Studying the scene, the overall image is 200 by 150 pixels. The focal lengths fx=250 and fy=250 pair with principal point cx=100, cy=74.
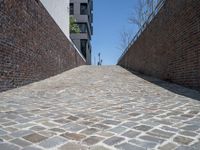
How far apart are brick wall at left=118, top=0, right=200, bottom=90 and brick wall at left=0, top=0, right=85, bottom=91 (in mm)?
4820

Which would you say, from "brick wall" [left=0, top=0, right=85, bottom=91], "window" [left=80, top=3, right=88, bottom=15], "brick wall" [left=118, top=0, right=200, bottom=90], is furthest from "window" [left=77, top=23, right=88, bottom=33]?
"brick wall" [left=0, top=0, right=85, bottom=91]

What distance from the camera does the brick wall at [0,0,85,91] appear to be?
21.9 feet

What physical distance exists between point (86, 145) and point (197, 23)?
5.53 m

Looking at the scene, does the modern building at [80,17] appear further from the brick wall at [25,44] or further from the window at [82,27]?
the brick wall at [25,44]

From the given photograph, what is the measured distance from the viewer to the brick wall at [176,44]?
23.4 ft

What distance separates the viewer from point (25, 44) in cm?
816

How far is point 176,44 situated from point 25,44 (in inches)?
201

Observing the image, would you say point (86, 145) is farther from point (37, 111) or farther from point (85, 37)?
point (85, 37)

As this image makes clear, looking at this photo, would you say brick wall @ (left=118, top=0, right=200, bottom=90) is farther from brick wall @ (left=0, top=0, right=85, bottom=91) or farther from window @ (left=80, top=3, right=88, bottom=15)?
window @ (left=80, top=3, right=88, bottom=15)

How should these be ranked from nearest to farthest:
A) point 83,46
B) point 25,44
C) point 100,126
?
point 100,126, point 25,44, point 83,46

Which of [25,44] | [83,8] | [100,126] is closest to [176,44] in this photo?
[25,44]

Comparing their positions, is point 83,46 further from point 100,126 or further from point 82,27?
point 100,126

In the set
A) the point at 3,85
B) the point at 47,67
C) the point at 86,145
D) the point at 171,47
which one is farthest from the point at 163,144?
the point at 47,67

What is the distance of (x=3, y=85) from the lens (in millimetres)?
6613
